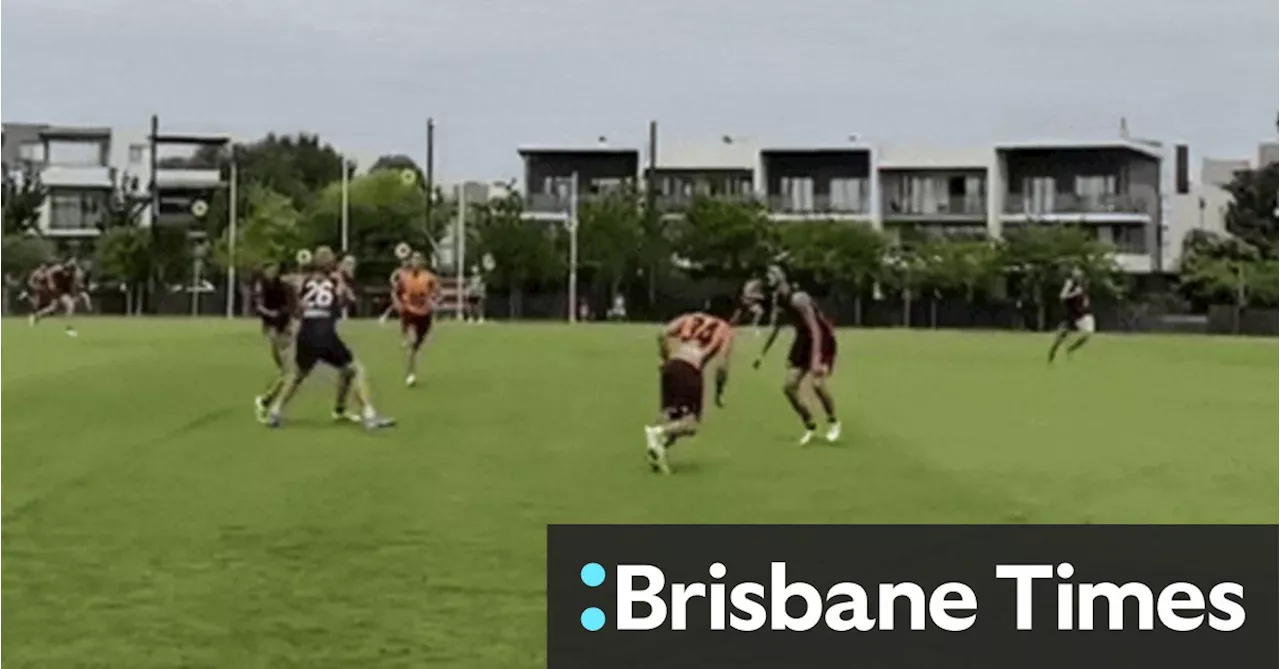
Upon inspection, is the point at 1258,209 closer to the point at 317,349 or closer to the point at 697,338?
the point at 317,349

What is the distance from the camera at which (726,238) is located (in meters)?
96.9

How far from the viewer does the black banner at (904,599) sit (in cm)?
962

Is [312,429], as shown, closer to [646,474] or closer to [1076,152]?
[646,474]

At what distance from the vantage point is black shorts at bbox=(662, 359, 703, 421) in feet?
58.4

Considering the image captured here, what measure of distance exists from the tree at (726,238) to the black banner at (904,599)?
82175 mm

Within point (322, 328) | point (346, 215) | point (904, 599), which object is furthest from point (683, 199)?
point (904, 599)

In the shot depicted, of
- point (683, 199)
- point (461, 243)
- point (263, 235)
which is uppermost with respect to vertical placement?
point (683, 199)

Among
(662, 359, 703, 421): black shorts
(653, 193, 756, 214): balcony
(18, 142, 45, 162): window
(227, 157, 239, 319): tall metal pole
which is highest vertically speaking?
(18, 142, 45, 162): window

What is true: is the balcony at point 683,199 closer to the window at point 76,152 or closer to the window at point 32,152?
the window at point 76,152

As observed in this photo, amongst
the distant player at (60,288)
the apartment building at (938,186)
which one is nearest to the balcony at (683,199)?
the apartment building at (938,186)

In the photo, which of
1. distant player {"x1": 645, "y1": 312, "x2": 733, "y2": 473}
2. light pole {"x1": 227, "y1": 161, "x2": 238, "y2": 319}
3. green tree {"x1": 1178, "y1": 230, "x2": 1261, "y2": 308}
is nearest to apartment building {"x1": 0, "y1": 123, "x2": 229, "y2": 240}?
light pole {"x1": 227, "y1": 161, "x2": 238, "y2": 319}

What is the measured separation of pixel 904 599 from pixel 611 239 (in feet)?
291

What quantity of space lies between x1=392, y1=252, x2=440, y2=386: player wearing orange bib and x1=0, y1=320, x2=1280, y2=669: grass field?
2.46ft

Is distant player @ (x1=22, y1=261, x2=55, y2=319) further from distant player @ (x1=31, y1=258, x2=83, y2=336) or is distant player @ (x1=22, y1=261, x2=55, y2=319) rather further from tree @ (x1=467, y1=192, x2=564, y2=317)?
tree @ (x1=467, y1=192, x2=564, y2=317)
